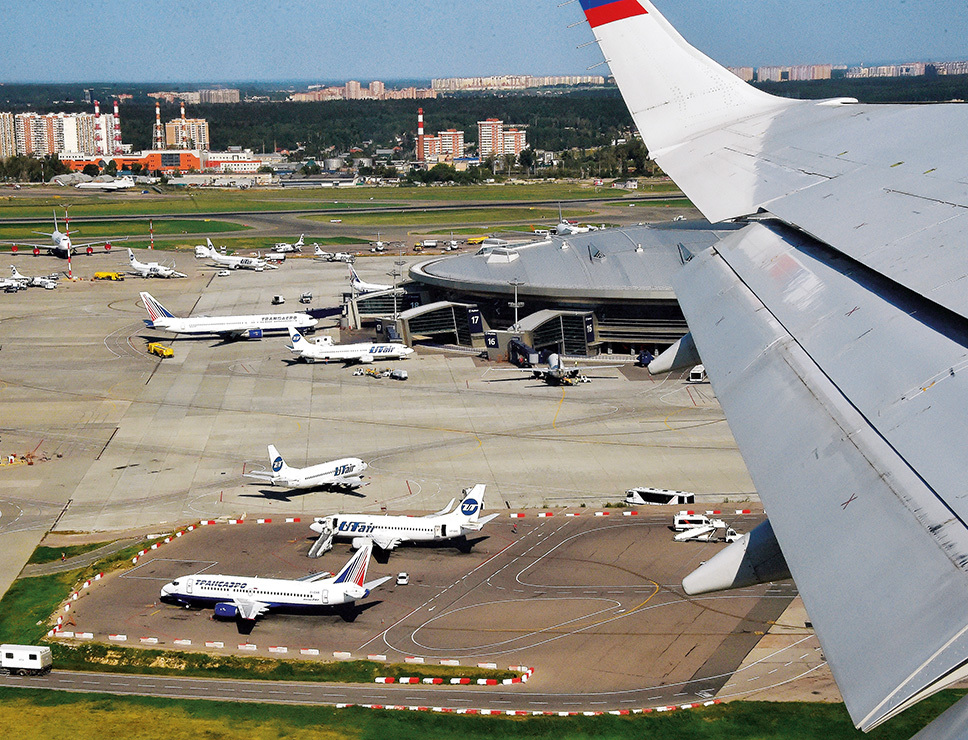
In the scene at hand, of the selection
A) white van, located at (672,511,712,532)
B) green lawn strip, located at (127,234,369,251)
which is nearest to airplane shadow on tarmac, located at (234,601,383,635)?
white van, located at (672,511,712,532)

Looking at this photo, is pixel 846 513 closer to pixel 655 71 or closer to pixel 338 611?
pixel 655 71

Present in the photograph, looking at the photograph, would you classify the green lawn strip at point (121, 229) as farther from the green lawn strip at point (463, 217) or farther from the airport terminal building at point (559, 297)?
the airport terminal building at point (559, 297)

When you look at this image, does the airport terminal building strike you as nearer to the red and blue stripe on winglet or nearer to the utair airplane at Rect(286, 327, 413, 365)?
the utair airplane at Rect(286, 327, 413, 365)

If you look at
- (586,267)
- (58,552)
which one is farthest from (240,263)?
(58,552)

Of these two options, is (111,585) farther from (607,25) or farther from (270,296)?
(270,296)

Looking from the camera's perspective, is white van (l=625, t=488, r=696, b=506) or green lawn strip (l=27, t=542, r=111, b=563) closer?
green lawn strip (l=27, t=542, r=111, b=563)

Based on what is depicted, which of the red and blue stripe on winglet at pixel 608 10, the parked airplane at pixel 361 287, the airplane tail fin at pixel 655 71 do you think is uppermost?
the red and blue stripe on winglet at pixel 608 10

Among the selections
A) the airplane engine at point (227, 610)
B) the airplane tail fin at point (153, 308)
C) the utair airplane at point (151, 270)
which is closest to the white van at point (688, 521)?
the airplane engine at point (227, 610)
